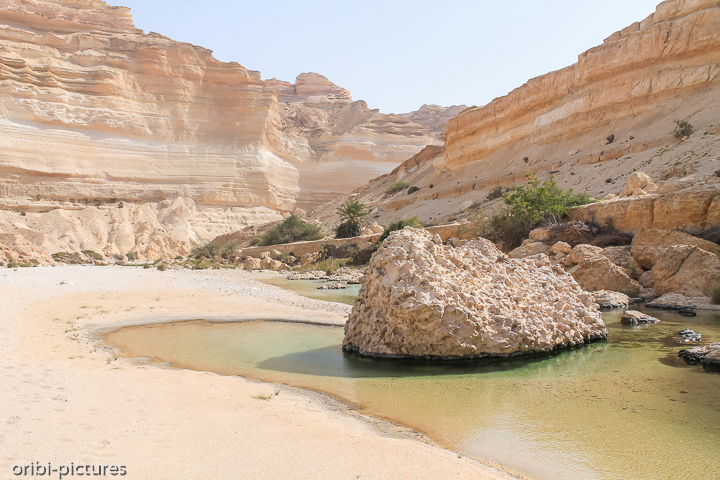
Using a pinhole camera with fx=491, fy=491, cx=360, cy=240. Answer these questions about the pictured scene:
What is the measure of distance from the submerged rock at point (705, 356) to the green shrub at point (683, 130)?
2054cm

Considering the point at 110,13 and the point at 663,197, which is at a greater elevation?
the point at 110,13

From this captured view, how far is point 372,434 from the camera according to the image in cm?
416

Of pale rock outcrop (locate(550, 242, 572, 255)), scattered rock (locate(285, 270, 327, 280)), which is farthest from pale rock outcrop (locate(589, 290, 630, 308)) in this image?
scattered rock (locate(285, 270, 327, 280))

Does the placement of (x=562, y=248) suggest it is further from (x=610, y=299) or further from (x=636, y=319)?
(x=636, y=319)

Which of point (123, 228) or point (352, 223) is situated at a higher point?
point (352, 223)

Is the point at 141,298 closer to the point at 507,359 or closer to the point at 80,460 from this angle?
the point at 507,359

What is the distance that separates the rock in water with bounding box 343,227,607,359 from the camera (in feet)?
22.7

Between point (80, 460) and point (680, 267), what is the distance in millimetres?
13815

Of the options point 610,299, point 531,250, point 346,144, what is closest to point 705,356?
point 610,299

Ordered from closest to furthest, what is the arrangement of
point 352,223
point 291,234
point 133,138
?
point 352,223, point 291,234, point 133,138

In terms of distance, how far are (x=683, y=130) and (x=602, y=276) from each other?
14635mm

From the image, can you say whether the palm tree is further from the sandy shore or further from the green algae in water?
the sandy shore

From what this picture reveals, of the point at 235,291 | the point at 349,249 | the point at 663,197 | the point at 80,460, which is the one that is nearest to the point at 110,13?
the point at 349,249

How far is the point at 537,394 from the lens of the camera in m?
5.54
